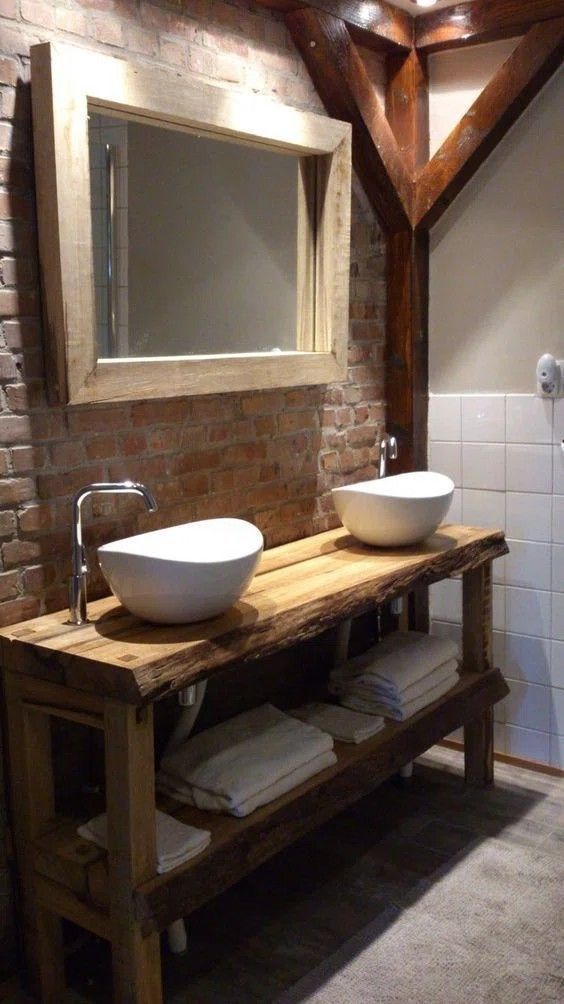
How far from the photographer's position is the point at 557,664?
330cm

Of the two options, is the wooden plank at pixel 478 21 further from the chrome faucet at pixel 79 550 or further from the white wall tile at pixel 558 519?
the chrome faucet at pixel 79 550

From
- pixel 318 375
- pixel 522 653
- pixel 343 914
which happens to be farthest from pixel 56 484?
pixel 522 653

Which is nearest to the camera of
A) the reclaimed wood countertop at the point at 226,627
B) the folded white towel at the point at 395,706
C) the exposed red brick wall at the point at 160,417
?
the reclaimed wood countertop at the point at 226,627

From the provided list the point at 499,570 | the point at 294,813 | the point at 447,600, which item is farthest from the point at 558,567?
the point at 294,813

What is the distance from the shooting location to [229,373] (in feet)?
8.57

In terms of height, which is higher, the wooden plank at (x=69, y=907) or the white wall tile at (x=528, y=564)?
the white wall tile at (x=528, y=564)

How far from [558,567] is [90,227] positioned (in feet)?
6.15

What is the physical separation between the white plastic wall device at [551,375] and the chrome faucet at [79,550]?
1540 mm

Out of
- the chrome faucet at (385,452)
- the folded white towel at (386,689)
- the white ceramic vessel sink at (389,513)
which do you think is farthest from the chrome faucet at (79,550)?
the chrome faucet at (385,452)

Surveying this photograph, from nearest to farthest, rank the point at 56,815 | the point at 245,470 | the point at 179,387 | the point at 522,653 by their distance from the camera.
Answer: the point at 56,815, the point at 179,387, the point at 245,470, the point at 522,653

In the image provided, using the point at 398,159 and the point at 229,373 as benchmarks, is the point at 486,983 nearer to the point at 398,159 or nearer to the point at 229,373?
the point at 229,373

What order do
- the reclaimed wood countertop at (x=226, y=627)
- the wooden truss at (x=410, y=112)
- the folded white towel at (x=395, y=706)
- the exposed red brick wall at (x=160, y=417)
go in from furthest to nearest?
the wooden truss at (x=410, y=112) < the folded white towel at (x=395, y=706) < the exposed red brick wall at (x=160, y=417) < the reclaimed wood countertop at (x=226, y=627)

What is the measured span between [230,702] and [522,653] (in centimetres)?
109

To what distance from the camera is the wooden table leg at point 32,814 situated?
7.07ft
